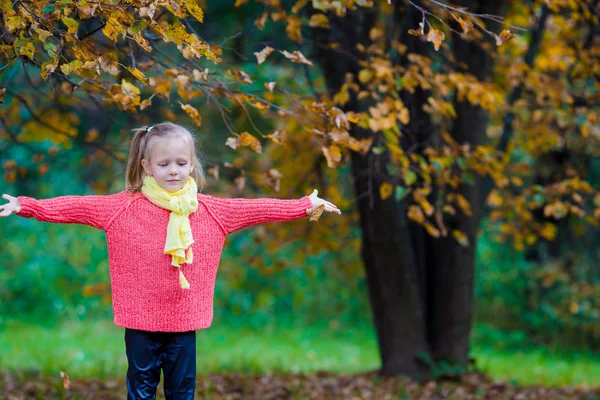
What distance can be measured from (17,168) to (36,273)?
505 centimetres

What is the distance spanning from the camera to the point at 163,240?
2.91m

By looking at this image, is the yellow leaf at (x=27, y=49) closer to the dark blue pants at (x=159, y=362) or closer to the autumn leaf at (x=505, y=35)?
the dark blue pants at (x=159, y=362)

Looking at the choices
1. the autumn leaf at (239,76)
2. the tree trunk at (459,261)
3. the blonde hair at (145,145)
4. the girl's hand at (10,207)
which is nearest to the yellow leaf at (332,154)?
the autumn leaf at (239,76)

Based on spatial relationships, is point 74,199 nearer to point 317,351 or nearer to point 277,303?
point 317,351

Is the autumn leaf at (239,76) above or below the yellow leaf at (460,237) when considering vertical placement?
above

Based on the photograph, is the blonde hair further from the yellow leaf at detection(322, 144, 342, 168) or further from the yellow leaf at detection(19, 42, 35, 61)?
the yellow leaf at detection(322, 144, 342, 168)

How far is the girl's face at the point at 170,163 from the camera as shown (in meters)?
2.91

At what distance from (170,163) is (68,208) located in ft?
1.38

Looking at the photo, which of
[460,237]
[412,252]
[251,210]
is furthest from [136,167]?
[412,252]

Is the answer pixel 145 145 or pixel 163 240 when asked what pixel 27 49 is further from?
pixel 163 240

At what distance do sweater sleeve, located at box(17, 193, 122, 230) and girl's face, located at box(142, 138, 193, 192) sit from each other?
21cm

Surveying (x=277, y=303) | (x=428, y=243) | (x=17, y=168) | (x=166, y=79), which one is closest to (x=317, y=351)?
(x=277, y=303)

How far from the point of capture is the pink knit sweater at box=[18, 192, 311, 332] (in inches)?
115

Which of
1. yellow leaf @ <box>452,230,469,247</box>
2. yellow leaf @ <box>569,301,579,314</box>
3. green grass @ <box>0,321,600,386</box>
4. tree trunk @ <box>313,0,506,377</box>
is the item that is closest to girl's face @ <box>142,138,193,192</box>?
tree trunk @ <box>313,0,506,377</box>
